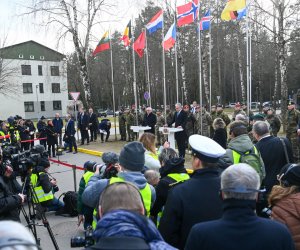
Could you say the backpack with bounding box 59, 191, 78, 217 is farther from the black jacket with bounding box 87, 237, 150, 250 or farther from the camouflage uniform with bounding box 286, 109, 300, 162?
the camouflage uniform with bounding box 286, 109, 300, 162

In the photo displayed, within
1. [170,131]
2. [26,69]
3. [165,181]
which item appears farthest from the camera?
[26,69]

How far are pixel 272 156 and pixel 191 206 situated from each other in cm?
275

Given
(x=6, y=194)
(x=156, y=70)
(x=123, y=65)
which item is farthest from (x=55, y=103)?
(x=6, y=194)

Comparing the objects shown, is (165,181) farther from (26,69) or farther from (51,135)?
(26,69)

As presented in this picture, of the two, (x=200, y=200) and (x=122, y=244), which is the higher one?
(x=122, y=244)

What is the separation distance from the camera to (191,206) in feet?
9.06

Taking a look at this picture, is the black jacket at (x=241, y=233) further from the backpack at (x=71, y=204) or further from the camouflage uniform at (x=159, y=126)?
the camouflage uniform at (x=159, y=126)

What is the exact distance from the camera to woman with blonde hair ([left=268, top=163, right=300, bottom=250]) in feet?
8.57

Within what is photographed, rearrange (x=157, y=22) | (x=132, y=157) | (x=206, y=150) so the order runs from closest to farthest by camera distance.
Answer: (x=206, y=150), (x=132, y=157), (x=157, y=22)

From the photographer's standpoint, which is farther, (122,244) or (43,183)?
(43,183)

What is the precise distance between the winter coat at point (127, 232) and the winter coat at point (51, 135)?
14458mm

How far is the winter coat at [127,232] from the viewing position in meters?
1.57

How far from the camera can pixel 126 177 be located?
3.36 metres

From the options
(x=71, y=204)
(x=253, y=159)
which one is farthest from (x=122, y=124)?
(x=253, y=159)
